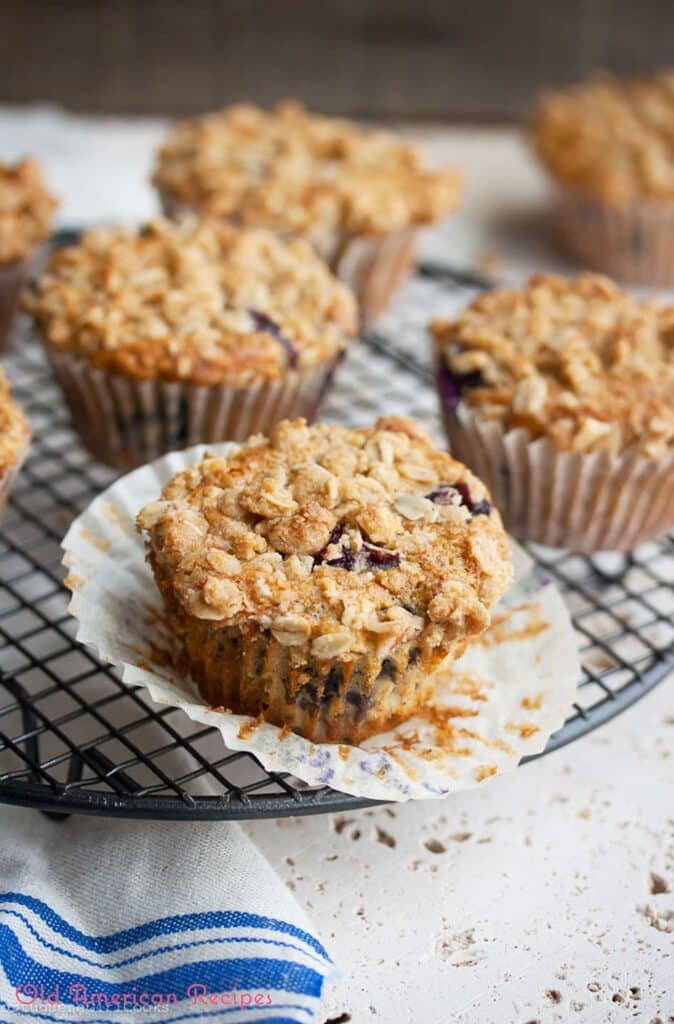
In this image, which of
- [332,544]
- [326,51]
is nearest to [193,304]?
[332,544]

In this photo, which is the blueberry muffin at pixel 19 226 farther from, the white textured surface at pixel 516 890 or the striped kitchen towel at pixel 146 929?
the white textured surface at pixel 516 890

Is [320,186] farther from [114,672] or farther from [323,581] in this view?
[323,581]

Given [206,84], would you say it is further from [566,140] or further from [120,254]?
[120,254]

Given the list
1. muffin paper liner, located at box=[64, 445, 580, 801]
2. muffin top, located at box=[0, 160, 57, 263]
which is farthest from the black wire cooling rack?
muffin top, located at box=[0, 160, 57, 263]

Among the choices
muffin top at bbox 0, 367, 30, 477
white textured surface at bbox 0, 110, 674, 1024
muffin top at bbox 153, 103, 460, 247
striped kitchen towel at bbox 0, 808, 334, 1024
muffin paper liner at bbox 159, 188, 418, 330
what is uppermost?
muffin top at bbox 0, 367, 30, 477

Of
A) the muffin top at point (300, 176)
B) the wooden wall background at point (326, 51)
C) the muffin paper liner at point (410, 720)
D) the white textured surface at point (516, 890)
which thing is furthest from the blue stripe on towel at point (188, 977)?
the wooden wall background at point (326, 51)

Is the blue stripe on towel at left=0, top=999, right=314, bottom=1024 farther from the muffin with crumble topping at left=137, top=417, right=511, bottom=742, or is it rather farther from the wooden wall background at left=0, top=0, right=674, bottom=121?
the wooden wall background at left=0, top=0, right=674, bottom=121
